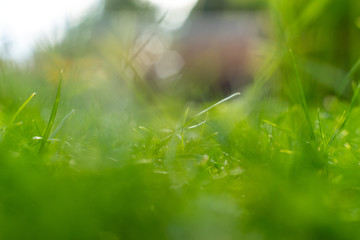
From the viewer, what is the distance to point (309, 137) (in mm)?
472

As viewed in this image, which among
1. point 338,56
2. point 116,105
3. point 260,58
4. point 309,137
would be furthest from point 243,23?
point 309,137

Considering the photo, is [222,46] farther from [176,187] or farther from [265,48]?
[176,187]

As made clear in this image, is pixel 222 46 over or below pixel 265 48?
below

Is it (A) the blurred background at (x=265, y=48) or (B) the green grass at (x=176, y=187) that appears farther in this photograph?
(A) the blurred background at (x=265, y=48)

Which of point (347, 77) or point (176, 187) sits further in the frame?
point (347, 77)

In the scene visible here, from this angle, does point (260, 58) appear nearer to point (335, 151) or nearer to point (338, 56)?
point (338, 56)

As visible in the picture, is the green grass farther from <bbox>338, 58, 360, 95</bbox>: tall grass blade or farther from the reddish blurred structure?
the reddish blurred structure

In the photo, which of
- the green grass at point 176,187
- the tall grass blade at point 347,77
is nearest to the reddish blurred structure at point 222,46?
the tall grass blade at point 347,77

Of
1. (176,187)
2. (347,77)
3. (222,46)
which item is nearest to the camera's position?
(176,187)

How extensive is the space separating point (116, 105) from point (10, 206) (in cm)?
57

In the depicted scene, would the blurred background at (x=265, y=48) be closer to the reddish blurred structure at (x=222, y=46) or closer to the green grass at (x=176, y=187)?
the green grass at (x=176, y=187)

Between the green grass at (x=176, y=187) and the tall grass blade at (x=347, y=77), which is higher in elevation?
the green grass at (x=176, y=187)

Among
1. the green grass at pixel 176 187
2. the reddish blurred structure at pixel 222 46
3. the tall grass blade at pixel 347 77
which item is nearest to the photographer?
the green grass at pixel 176 187

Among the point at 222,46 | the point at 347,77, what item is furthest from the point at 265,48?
the point at 222,46
